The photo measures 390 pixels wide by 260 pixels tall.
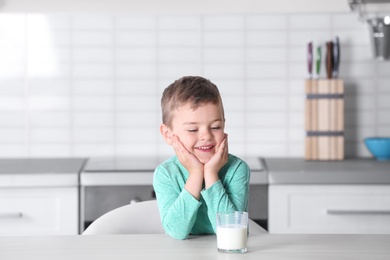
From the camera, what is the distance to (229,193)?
1880 mm

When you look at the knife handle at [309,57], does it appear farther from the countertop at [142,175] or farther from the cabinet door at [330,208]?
the cabinet door at [330,208]

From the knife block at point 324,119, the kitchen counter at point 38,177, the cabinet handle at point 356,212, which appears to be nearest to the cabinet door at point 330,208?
the cabinet handle at point 356,212

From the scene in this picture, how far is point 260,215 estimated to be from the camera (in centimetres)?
288

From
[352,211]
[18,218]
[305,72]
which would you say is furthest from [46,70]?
[352,211]

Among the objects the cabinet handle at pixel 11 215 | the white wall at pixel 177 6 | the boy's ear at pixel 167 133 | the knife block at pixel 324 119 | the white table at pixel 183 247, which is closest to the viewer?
the white table at pixel 183 247

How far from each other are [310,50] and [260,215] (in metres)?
0.79

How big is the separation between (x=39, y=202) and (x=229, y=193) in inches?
46.0

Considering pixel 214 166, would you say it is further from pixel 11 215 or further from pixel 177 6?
pixel 177 6

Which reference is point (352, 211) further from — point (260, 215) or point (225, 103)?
point (225, 103)

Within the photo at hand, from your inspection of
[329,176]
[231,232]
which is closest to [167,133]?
A: [231,232]

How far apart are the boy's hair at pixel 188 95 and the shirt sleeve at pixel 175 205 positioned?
0.13m

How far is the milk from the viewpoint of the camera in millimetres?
1592

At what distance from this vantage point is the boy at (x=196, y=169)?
5.89 ft

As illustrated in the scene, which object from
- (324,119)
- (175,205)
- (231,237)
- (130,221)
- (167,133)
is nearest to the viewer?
(231,237)
